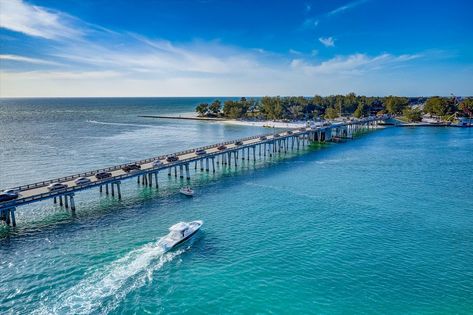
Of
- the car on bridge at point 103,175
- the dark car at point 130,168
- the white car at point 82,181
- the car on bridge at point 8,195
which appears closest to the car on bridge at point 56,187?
the white car at point 82,181

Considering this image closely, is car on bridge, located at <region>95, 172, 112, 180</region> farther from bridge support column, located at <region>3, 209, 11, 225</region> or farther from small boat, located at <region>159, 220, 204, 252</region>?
small boat, located at <region>159, 220, 204, 252</region>

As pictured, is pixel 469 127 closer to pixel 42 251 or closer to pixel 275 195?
pixel 275 195

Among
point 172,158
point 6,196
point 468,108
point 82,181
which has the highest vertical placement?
point 468,108

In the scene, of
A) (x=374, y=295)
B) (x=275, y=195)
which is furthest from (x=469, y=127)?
(x=374, y=295)

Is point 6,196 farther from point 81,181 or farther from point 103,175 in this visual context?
point 103,175

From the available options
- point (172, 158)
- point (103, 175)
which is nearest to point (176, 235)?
point (103, 175)

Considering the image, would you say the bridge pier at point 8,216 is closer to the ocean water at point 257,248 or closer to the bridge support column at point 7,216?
the bridge support column at point 7,216
